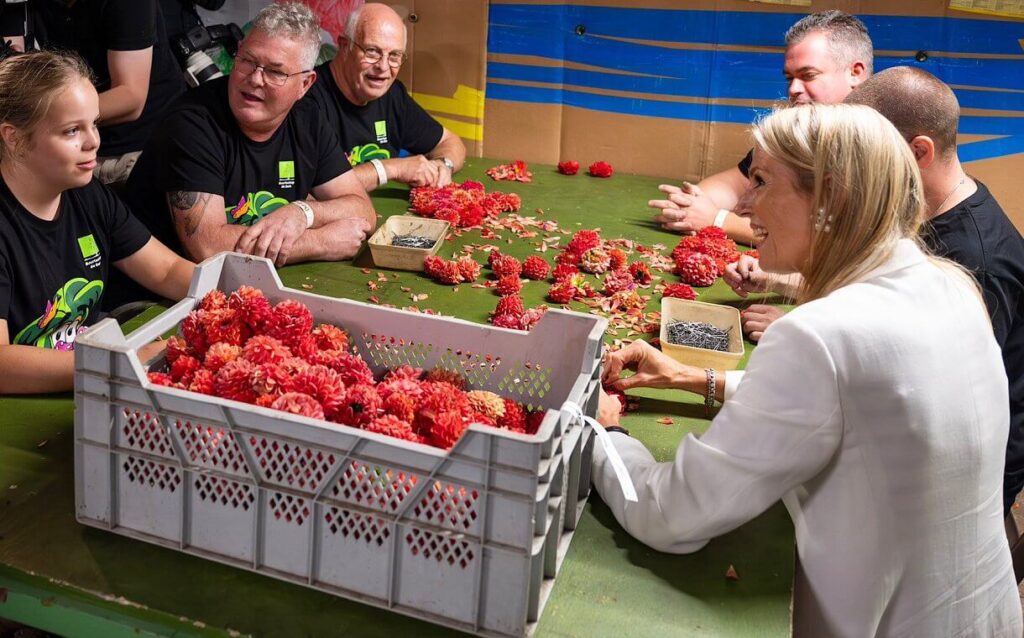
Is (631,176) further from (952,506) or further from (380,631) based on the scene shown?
(380,631)

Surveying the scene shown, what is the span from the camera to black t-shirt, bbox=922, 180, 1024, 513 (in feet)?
8.51

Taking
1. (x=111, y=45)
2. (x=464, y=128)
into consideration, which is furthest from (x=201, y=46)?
(x=464, y=128)

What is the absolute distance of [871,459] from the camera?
1747 mm

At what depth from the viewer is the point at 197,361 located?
6.64 ft

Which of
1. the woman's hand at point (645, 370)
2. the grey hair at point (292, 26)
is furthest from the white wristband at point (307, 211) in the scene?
the woman's hand at point (645, 370)

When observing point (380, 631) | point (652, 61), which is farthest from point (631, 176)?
point (380, 631)

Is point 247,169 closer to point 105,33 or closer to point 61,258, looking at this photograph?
point 61,258

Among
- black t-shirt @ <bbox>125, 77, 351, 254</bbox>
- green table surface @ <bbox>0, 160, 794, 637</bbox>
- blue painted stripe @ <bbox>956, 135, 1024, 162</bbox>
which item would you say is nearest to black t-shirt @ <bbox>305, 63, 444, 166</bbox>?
black t-shirt @ <bbox>125, 77, 351, 254</bbox>

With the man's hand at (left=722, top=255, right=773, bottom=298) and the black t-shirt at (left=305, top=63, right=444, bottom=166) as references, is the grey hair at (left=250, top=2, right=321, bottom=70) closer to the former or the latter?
the black t-shirt at (left=305, top=63, right=444, bottom=166)

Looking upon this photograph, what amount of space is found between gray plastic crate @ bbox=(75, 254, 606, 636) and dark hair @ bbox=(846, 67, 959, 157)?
137cm

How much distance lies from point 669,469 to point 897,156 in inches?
30.3

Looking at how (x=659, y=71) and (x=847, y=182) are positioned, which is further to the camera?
(x=659, y=71)

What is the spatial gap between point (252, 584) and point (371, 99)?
3411 millimetres

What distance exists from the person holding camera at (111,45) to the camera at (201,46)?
0.81 meters
